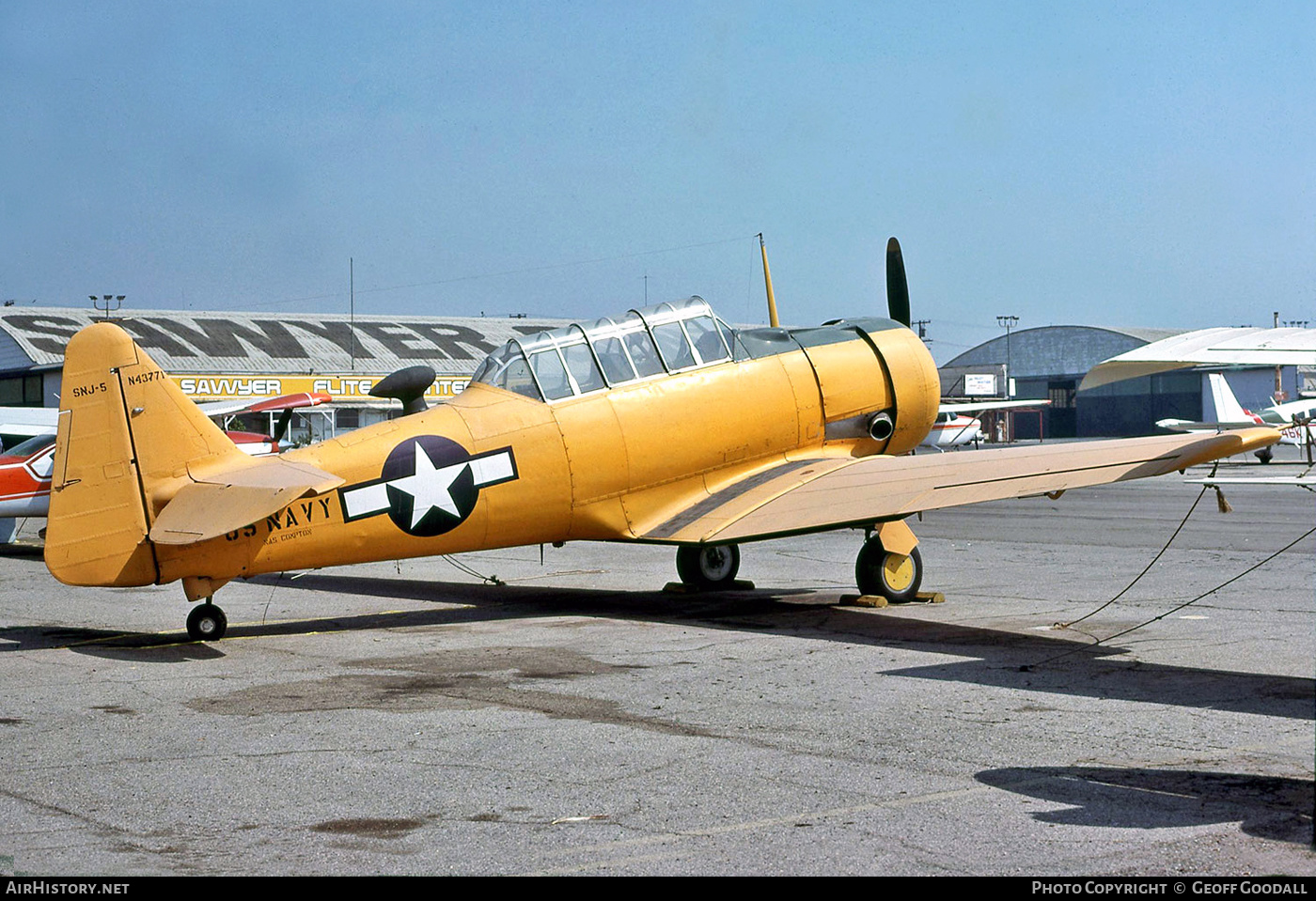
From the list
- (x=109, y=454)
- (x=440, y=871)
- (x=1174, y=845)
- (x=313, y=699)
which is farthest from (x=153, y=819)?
(x=109, y=454)

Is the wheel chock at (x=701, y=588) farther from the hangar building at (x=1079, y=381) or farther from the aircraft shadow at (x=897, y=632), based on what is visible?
the hangar building at (x=1079, y=381)

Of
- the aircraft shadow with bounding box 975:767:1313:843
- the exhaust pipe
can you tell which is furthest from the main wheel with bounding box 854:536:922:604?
the aircraft shadow with bounding box 975:767:1313:843

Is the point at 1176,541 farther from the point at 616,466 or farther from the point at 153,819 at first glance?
the point at 153,819

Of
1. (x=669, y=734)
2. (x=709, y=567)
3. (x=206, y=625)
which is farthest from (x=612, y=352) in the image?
(x=669, y=734)

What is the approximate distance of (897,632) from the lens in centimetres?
1057

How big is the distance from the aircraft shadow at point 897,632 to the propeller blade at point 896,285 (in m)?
4.29

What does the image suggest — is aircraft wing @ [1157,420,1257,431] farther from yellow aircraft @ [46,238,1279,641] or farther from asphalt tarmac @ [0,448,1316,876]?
yellow aircraft @ [46,238,1279,641]

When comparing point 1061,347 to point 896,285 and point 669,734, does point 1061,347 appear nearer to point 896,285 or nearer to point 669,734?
point 896,285

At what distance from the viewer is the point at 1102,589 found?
13.1 metres

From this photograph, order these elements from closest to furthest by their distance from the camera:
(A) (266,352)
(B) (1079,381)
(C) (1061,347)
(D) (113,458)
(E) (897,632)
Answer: (D) (113,458)
(E) (897,632)
(A) (266,352)
(B) (1079,381)
(C) (1061,347)

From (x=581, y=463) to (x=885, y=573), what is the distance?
301 cm

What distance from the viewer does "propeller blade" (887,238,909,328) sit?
52.9ft

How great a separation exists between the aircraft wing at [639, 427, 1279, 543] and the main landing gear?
12.3 feet

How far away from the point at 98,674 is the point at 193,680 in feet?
2.68
